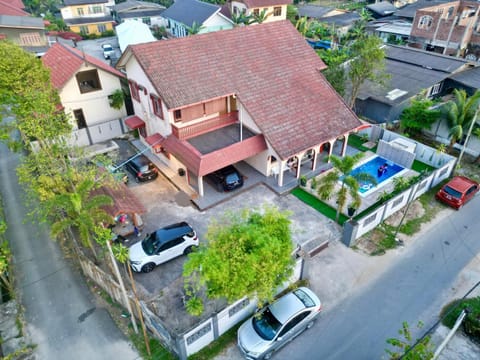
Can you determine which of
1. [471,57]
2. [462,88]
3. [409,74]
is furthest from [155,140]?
[471,57]

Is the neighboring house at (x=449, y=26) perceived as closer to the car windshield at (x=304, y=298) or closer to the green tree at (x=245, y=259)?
the car windshield at (x=304, y=298)

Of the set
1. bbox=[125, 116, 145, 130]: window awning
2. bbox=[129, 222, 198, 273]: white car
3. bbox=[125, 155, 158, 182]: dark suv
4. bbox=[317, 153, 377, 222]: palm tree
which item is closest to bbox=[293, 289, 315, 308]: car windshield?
bbox=[129, 222, 198, 273]: white car

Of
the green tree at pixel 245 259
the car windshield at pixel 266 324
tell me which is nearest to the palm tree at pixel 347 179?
the green tree at pixel 245 259

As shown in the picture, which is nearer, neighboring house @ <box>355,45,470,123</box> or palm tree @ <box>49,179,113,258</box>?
palm tree @ <box>49,179,113,258</box>

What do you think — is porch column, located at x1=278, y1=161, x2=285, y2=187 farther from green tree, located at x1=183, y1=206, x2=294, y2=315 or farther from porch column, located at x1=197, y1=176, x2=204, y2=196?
green tree, located at x1=183, y1=206, x2=294, y2=315

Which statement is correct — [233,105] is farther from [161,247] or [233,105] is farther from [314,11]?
[314,11]

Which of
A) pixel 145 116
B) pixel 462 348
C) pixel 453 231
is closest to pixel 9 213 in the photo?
pixel 145 116

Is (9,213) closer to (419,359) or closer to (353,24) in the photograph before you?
(419,359)
